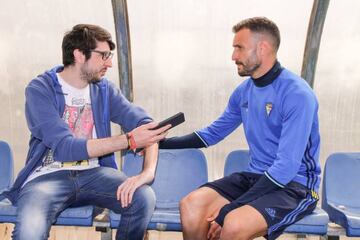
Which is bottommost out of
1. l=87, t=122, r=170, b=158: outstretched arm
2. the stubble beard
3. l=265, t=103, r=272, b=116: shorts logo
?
l=87, t=122, r=170, b=158: outstretched arm

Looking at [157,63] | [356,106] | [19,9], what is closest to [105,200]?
[157,63]

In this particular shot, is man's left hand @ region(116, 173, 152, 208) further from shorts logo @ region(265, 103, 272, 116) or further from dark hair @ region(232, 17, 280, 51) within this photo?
dark hair @ region(232, 17, 280, 51)

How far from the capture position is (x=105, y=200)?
374 centimetres

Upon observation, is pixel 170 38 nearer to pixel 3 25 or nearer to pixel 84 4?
pixel 84 4

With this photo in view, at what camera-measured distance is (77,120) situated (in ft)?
13.1

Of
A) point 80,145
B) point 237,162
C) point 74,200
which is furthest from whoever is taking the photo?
point 237,162

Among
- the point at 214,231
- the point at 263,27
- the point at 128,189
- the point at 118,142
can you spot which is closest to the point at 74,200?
the point at 128,189

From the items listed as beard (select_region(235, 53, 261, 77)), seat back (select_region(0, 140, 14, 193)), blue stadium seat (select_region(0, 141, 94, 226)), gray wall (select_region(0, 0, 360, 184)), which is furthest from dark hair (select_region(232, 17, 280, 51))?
seat back (select_region(0, 140, 14, 193))

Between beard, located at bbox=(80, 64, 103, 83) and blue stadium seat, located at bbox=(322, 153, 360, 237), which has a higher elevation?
beard, located at bbox=(80, 64, 103, 83)

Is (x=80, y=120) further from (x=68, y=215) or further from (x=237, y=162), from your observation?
(x=237, y=162)

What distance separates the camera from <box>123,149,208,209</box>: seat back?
455cm

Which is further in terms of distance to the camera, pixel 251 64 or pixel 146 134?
pixel 251 64

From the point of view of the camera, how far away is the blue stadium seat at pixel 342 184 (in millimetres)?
4434

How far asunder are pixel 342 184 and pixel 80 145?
7.90 feet
